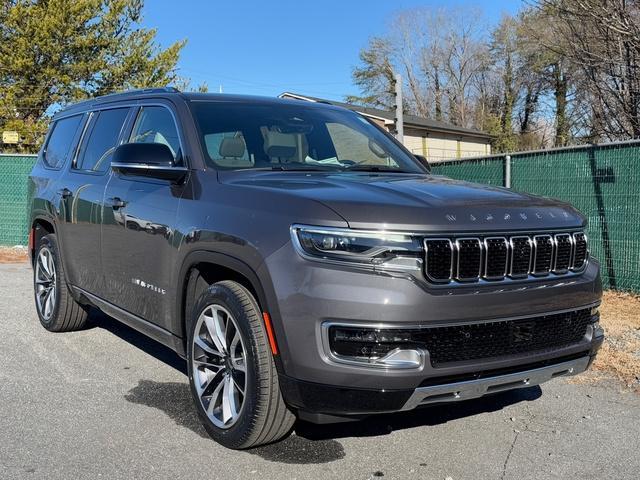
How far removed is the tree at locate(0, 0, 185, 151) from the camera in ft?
82.4

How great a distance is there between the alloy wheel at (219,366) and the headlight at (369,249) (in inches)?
28.7

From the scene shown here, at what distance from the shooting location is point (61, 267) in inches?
224

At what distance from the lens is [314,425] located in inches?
152

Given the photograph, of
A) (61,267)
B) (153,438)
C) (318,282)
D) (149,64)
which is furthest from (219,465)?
(149,64)

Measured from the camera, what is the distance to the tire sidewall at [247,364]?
317 centimetres

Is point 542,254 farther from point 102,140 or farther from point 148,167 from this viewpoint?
point 102,140

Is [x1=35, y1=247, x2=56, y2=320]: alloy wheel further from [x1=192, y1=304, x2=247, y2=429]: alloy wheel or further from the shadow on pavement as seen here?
[x1=192, y1=304, x2=247, y2=429]: alloy wheel

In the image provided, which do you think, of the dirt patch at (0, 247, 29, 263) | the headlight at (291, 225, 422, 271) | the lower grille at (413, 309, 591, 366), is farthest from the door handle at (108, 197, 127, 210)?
Result: the dirt patch at (0, 247, 29, 263)

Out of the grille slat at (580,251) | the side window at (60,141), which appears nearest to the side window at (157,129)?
the side window at (60,141)

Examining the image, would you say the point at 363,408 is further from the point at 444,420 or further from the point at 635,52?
the point at 635,52

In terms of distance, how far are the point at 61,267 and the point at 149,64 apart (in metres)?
24.2

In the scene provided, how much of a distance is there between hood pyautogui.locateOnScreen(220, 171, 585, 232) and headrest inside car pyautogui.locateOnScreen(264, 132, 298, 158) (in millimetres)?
397

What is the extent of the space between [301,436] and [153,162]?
1865 mm

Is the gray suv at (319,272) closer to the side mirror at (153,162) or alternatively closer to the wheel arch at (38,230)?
the side mirror at (153,162)
